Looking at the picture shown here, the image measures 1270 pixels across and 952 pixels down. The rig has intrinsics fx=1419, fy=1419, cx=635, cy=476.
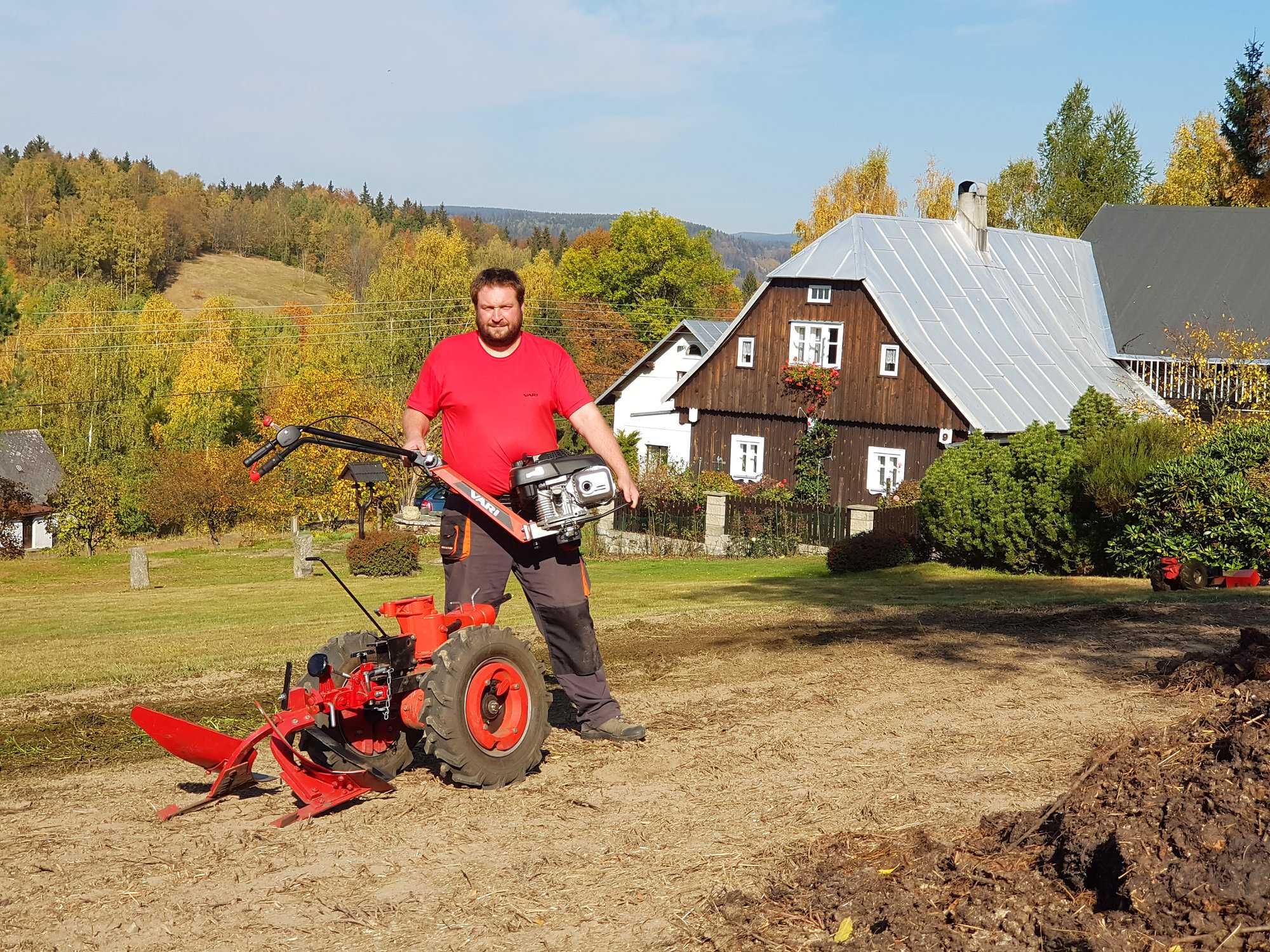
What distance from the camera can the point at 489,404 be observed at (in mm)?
7418

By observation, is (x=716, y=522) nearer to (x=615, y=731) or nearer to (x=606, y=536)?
(x=606, y=536)

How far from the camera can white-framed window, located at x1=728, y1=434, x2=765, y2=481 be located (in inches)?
1647

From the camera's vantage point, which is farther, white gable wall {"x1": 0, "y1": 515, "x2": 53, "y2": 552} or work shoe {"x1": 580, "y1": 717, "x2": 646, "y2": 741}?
white gable wall {"x1": 0, "y1": 515, "x2": 53, "y2": 552}

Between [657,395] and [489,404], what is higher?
[657,395]

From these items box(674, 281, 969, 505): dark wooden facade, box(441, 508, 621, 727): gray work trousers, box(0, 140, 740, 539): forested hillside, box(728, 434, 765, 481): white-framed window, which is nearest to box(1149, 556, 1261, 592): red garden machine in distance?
box(441, 508, 621, 727): gray work trousers

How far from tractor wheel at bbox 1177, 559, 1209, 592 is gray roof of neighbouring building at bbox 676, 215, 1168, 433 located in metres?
19.0

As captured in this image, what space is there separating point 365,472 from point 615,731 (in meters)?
1.98

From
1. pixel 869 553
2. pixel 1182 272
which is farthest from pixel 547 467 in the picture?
pixel 1182 272

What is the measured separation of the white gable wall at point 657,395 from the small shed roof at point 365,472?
49372 millimetres

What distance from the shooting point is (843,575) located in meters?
24.3

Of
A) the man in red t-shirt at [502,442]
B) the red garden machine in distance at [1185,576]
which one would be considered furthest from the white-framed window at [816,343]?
the man in red t-shirt at [502,442]

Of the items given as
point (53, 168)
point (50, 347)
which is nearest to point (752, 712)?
point (50, 347)

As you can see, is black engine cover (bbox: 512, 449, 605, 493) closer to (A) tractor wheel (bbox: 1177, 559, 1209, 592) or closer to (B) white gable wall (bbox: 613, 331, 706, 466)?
(A) tractor wheel (bbox: 1177, 559, 1209, 592)

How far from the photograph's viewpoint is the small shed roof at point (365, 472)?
6684 mm
